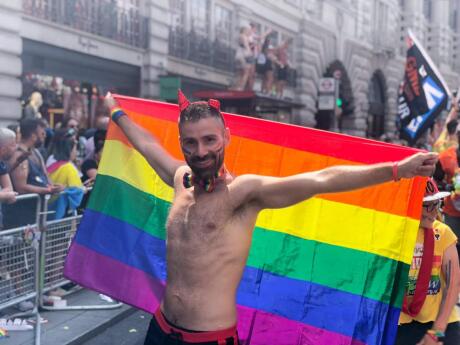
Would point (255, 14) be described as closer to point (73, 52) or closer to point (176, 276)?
point (73, 52)

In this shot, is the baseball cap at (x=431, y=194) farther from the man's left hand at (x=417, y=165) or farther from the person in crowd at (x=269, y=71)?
the person in crowd at (x=269, y=71)

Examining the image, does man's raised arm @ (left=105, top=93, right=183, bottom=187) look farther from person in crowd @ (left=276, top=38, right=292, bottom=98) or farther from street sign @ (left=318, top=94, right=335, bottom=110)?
street sign @ (left=318, top=94, right=335, bottom=110)

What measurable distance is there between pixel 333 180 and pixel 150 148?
130 cm

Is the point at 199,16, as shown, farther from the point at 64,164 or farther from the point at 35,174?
the point at 35,174

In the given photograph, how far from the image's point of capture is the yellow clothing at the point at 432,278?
354cm

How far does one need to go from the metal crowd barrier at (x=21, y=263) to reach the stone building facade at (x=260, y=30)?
7441 mm

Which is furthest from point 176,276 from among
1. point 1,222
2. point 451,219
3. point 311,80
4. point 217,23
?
point 311,80

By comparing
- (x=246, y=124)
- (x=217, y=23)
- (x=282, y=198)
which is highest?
(x=217, y=23)

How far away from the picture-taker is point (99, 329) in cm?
562

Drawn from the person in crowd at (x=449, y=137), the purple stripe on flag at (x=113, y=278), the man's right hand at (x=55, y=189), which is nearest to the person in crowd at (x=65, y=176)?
the man's right hand at (x=55, y=189)

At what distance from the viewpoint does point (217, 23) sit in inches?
778

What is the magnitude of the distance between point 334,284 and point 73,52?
1197 cm

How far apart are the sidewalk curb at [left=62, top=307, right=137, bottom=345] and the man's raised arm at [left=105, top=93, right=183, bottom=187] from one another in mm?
2289

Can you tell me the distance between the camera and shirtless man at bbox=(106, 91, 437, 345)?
258 cm
